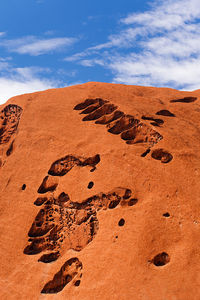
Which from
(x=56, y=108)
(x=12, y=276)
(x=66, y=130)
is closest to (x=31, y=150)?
(x=66, y=130)

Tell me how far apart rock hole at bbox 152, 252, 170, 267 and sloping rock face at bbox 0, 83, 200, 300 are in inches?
1.8

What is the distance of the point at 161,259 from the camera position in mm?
12773

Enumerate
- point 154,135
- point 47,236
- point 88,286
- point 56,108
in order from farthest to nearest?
point 56,108, point 154,135, point 47,236, point 88,286

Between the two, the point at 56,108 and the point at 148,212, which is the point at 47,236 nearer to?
the point at 148,212

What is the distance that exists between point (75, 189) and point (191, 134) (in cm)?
901

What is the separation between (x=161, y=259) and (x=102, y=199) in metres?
4.88

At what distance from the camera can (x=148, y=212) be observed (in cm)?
1452

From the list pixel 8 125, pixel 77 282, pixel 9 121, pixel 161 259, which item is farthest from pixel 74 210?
pixel 9 121

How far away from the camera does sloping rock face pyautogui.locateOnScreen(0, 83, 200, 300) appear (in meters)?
12.7

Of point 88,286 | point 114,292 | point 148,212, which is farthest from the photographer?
point 148,212

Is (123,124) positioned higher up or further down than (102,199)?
higher up

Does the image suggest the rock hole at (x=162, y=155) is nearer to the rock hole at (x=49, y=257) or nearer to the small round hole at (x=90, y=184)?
the small round hole at (x=90, y=184)

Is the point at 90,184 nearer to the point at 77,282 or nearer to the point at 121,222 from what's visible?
the point at 121,222

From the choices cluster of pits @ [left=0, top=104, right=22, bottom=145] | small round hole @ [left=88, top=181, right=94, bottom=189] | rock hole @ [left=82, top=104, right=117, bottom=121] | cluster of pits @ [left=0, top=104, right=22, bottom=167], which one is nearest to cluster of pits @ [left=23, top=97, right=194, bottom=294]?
small round hole @ [left=88, top=181, right=94, bottom=189]
